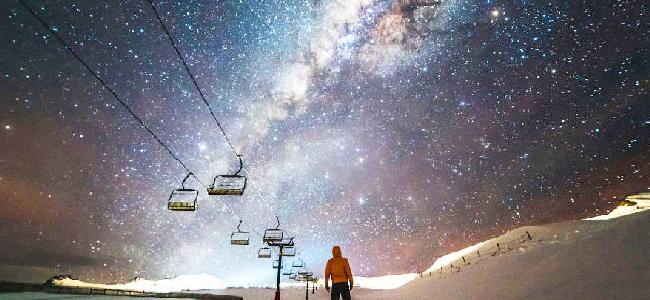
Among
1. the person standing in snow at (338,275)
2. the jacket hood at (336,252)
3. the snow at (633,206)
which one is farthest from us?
the snow at (633,206)

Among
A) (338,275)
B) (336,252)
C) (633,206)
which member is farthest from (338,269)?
(633,206)

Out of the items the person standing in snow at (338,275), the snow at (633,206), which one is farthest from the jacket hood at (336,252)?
the snow at (633,206)

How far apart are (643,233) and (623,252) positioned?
16.6ft

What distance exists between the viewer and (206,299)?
25281mm

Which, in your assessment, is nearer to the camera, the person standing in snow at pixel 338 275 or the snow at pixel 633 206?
the person standing in snow at pixel 338 275

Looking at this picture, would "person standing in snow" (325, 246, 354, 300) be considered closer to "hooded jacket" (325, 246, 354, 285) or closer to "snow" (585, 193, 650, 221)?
"hooded jacket" (325, 246, 354, 285)

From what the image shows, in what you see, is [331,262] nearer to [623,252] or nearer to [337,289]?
[337,289]

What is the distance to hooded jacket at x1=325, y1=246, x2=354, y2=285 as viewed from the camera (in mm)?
8312

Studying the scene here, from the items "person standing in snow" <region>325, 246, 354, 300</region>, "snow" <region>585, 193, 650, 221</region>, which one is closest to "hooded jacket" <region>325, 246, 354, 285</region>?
"person standing in snow" <region>325, 246, 354, 300</region>

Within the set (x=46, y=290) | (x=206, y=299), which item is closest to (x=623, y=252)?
(x=206, y=299)

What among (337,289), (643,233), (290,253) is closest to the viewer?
(337,289)

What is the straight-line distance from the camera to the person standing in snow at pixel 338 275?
8273 mm

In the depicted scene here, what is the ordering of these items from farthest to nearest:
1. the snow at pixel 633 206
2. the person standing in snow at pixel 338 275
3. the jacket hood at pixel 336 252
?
1. the snow at pixel 633 206
2. the jacket hood at pixel 336 252
3. the person standing in snow at pixel 338 275

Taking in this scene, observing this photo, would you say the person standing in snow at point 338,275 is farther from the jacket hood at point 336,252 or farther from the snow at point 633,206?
the snow at point 633,206
